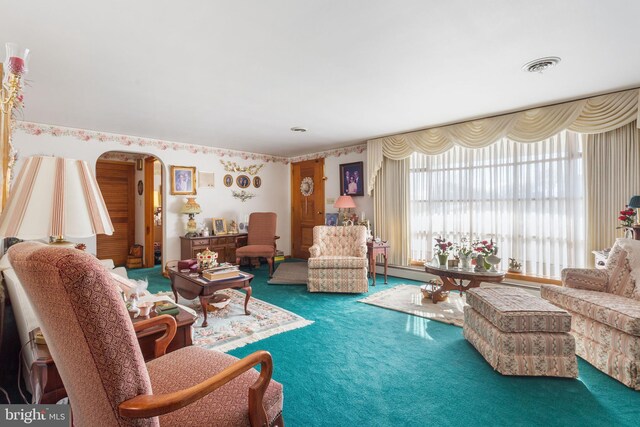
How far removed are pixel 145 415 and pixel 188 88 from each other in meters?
3.10

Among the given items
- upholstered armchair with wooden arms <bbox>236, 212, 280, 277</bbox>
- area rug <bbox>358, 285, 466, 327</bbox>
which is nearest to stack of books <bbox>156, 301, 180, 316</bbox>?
area rug <bbox>358, 285, 466, 327</bbox>

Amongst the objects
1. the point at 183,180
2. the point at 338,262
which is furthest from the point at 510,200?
the point at 183,180

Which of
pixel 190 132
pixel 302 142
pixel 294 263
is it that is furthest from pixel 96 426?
pixel 294 263

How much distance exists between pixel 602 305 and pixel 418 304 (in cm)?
185

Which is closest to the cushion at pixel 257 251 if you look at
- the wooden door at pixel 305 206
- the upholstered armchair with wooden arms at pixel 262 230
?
the upholstered armchair with wooden arms at pixel 262 230

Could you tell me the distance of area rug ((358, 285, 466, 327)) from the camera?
3473mm

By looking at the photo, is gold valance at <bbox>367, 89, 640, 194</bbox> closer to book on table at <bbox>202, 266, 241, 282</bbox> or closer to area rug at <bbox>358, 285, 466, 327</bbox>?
area rug at <bbox>358, 285, 466, 327</bbox>

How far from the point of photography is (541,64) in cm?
272

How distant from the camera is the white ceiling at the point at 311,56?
1995 millimetres

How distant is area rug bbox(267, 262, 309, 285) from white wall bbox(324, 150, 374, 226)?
4.40 feet

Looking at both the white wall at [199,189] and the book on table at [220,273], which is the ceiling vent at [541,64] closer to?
the book on table at [220,273]

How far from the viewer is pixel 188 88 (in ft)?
10.5

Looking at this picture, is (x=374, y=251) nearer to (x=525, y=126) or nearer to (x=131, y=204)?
(x=525, y=126)

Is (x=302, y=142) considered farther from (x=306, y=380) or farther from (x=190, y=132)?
(x=306, y=380)
